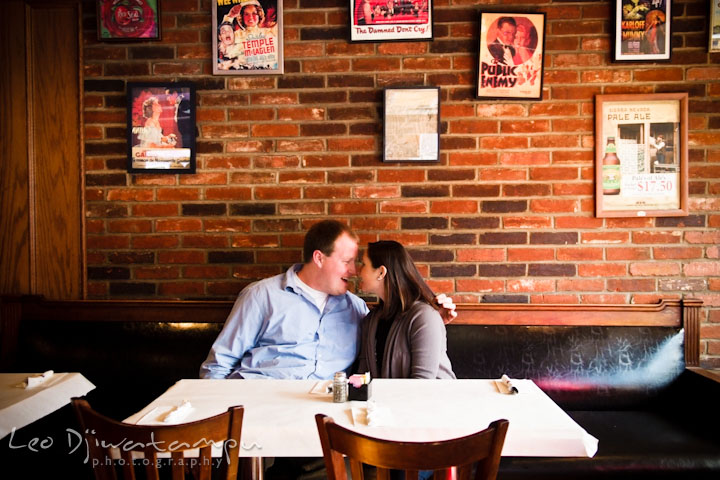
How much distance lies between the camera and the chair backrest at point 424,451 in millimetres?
1022

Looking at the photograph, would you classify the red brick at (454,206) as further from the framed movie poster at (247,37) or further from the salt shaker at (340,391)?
the salt shaker at (340,391)

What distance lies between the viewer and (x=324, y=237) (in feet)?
7.29

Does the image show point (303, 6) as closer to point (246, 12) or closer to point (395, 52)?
point (246, 12)

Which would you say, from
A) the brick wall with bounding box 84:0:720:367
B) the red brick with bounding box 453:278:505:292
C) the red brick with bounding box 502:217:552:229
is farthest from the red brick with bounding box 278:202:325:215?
the red brick with bounding box 502:217:552:229

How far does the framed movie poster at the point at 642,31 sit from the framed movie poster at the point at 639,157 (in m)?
0.22

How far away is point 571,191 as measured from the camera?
2570 millimetres

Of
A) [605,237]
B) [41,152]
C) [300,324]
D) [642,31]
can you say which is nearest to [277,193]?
[300,324]

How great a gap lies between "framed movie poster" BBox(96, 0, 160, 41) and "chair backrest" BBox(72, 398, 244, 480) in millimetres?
A: 2134

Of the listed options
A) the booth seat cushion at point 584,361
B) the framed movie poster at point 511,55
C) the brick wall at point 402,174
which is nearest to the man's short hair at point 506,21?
the framed movie poster at point 511,55

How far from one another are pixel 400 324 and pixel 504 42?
5.13 feet

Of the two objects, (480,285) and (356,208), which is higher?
(356,208)

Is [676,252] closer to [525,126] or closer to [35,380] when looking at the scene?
[525,126]

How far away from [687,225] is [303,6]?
7.48ft

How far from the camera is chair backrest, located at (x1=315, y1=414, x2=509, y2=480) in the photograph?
1.02 m
